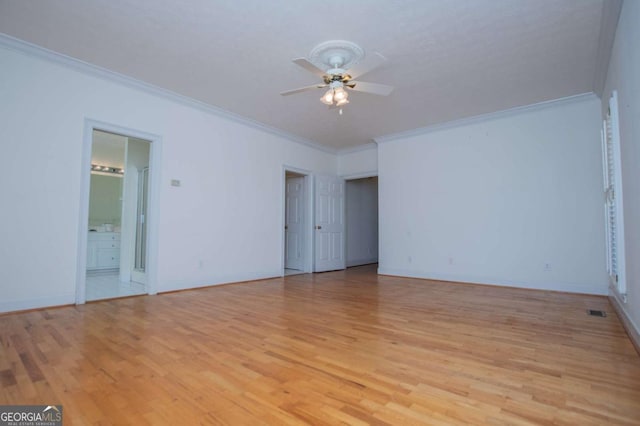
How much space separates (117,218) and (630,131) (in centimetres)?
935

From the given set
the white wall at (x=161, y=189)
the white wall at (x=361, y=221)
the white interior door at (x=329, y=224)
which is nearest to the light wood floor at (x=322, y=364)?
the white wall at (x=161, y=189)

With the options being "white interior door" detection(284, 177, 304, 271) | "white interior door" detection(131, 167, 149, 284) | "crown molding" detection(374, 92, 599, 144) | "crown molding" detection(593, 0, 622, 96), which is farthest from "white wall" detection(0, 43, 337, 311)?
"crown molding" detection(593, 0, 622, 96)

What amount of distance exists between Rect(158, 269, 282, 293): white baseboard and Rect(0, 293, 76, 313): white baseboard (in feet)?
3.34

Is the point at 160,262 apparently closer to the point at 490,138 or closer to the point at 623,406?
the point at 623,406

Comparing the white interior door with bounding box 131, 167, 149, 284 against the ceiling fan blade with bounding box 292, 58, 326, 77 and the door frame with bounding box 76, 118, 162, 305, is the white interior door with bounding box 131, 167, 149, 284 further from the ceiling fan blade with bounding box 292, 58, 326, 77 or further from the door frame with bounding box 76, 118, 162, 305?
the ceiling fan blade with bounding box 292, 58, 326, 77

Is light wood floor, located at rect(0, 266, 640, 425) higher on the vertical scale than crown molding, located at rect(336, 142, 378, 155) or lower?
lower

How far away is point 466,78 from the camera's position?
13.3ft

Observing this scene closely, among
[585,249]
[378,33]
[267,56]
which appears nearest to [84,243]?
[267,56]

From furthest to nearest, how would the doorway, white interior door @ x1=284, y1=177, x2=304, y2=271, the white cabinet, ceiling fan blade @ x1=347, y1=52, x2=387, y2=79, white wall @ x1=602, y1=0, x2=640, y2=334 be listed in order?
white interior door @ x1=284, y1=177, x2=304, y2=271, the doorway, the white cabinet, ceiling fan blade @ x1=347, y1=52, x2=387, y2=79, white wall @ x1=602, y1=0, x2=640, y2=334

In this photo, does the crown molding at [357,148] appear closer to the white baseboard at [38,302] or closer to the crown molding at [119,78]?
the crown molding at [119,78]

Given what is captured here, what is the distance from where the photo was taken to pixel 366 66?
10.5 feet

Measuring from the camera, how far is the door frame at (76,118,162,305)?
369 centimetres

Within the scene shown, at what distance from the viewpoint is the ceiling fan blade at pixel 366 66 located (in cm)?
317

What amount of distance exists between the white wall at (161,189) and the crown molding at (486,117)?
6.66 ft
